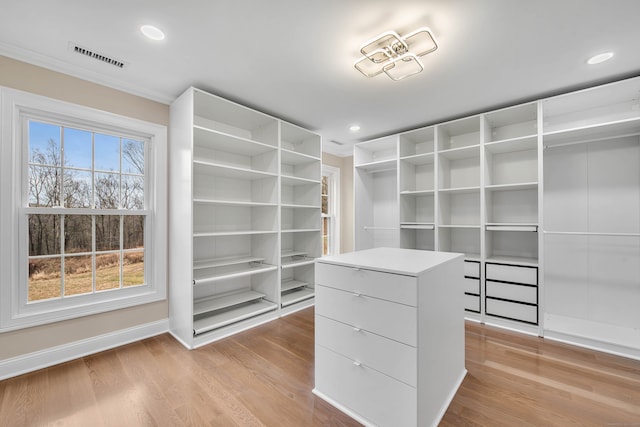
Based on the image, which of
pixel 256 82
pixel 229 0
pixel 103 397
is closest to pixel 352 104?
pixel 256 82

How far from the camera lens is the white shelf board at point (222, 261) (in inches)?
111

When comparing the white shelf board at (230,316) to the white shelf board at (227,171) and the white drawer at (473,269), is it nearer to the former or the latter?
the white shelf board at (227,171)

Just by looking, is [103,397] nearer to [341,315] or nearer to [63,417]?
[63,417]

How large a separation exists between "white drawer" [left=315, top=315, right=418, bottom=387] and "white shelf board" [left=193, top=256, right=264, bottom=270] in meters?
1.55

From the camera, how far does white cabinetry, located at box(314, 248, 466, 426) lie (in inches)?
53.1

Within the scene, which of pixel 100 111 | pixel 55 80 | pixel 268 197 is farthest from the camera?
pixel 268 197

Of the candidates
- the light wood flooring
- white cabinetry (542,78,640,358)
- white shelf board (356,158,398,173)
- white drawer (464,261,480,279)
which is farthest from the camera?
white shelf board (356,158,398,173)

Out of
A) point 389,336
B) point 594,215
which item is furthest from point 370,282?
point 594,215

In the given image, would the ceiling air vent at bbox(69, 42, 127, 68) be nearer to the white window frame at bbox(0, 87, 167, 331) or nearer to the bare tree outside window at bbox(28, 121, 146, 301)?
the white window frame at bbox(0, 87, 167, 331)

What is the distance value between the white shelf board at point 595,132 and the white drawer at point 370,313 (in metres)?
2.69

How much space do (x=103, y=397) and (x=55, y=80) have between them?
2542 millimetres

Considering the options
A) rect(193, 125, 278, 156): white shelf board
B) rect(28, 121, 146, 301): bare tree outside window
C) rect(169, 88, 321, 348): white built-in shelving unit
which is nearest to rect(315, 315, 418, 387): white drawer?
rect(169, 88, 321, 348): white built-in shelving unit

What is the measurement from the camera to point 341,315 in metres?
1.64

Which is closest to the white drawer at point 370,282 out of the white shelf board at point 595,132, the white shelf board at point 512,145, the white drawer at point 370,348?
the white drawer at point 370,348
